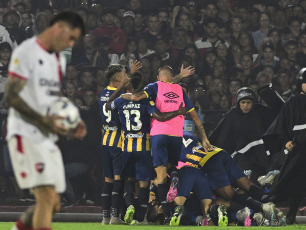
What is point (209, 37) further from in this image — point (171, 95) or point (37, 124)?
point (37, 124)

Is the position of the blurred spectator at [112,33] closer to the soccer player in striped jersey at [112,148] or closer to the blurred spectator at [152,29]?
the blurred spectator at [152,29]

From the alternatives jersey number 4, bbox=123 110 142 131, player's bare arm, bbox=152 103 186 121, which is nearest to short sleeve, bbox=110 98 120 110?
jersey number 4, bbox=123 110 142 131

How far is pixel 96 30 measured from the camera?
16.7m

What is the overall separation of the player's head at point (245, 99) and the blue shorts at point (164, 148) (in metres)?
1.82

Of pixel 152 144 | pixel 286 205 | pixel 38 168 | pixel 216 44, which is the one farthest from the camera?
pixel 216 44

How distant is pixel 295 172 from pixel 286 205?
6.40 feet

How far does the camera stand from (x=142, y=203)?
1127 centimetres

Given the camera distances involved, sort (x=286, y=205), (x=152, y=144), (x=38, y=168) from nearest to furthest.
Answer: (x=38, y=168) < (x=152, y=144) < (x=286, y=205)

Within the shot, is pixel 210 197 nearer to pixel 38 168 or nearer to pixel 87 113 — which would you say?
pixel 87 113

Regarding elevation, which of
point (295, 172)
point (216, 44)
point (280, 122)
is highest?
point (216, 44)

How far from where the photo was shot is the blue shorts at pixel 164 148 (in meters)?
11.1

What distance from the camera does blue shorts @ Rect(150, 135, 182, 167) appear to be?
36.3 feet

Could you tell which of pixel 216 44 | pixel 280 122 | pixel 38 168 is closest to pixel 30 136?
pixel 38 168

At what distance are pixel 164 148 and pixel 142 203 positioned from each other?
2.80ft
